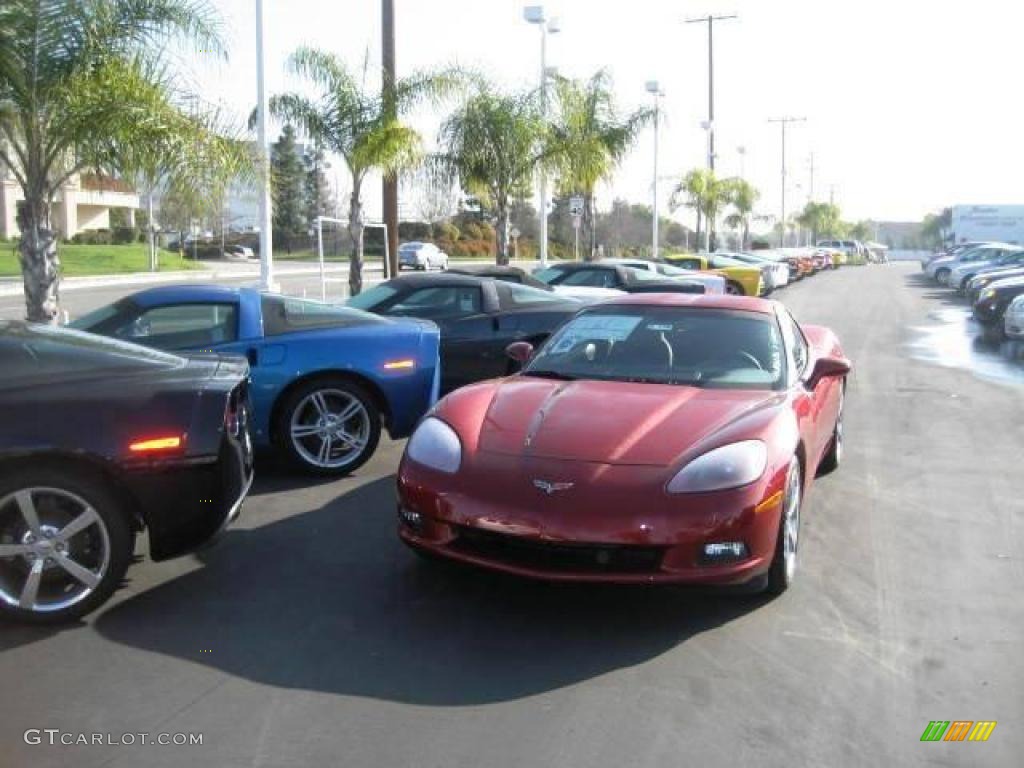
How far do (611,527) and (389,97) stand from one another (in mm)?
13851

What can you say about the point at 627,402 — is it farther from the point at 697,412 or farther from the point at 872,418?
the point at 872,418

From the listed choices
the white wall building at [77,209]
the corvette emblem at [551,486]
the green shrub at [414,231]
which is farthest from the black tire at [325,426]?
the green shrub at [414,231]

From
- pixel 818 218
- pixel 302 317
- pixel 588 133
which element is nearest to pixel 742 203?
pixel 588 133

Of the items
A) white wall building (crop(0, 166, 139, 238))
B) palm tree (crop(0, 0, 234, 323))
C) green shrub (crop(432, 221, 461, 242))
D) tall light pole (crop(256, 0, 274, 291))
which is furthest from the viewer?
green shrub (crop(432, 221, 461, 242))

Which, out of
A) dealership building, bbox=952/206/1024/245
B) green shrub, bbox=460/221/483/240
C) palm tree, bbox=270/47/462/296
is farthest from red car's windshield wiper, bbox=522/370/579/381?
dealership building, bbox=952/206/1024/245

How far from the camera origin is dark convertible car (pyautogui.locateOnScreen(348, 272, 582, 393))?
32.1 feet

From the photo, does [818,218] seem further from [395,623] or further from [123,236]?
[395,623]

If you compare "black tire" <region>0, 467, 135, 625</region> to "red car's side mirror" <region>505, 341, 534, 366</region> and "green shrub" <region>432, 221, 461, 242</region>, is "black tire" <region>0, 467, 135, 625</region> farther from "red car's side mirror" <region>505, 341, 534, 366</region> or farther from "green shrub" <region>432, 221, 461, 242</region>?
"green shrub" <region>432, 221, 461, 242</region>

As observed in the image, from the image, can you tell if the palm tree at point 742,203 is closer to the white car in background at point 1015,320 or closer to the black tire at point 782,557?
the white car in background at point 1015,320

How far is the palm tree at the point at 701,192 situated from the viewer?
49344 millimetres

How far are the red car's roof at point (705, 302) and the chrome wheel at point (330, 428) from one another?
198cm

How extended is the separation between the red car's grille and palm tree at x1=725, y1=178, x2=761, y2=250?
53.3m

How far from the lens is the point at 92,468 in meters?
4.46

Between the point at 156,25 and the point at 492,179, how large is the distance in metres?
11.3
